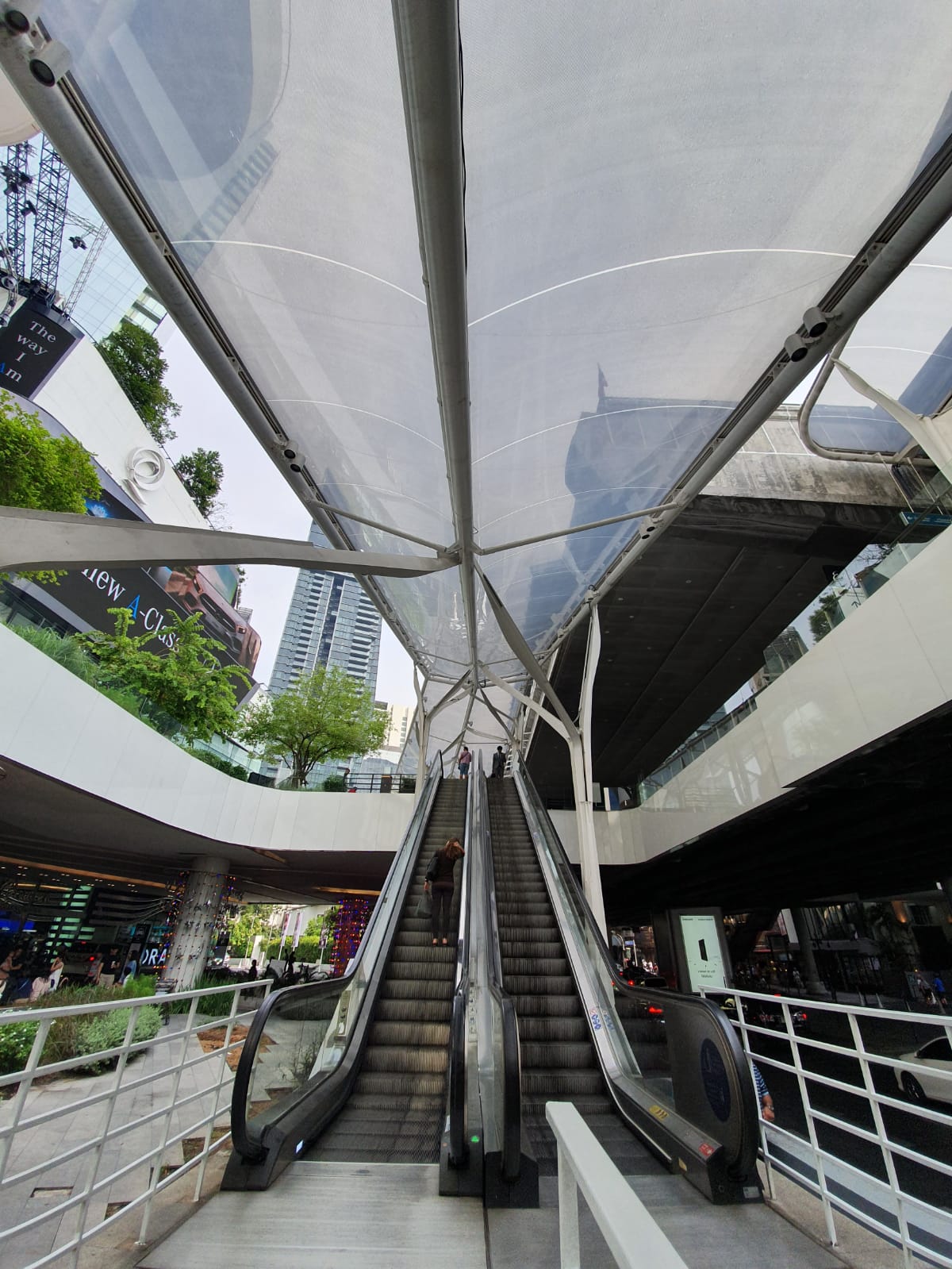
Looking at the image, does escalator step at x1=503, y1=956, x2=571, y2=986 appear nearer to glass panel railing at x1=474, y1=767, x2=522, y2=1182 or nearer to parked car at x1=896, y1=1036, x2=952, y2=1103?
glass panel railing at x1=474, y1=767, x2=522, y2=1182

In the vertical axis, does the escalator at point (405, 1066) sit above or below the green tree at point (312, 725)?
below

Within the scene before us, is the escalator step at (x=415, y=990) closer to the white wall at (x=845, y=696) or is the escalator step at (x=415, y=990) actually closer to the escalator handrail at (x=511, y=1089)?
the escalator handrail at (x=511, y=1089)

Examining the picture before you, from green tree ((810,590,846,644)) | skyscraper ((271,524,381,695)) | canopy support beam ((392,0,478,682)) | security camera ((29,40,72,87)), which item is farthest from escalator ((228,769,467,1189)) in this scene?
skyscraper ((271,524,381,695))

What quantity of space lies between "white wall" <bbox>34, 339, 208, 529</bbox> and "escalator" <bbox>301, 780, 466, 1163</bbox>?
22.6m

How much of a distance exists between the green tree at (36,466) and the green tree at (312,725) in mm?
11211

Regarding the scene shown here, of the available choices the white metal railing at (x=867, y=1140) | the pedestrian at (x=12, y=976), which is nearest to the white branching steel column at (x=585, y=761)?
the white metal railing at (x=867, y=1140)

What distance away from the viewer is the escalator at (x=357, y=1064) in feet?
10.3

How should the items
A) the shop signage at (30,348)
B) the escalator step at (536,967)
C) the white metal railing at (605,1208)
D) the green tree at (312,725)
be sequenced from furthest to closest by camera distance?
the shop signage at (30,348)
the green tree at (312,725)
the escalator step at (536,967)
the white metal railing at (605,1208)

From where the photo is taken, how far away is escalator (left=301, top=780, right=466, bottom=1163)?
367 cm

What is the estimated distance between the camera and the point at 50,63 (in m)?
2.89

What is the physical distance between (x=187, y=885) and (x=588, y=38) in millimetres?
20194

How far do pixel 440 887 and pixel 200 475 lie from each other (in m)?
36.6

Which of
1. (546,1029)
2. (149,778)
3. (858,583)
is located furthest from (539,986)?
(149,778)

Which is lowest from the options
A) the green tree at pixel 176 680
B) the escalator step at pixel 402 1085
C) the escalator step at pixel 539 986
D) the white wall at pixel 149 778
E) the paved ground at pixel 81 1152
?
the paved ground at pixel 81 1152
